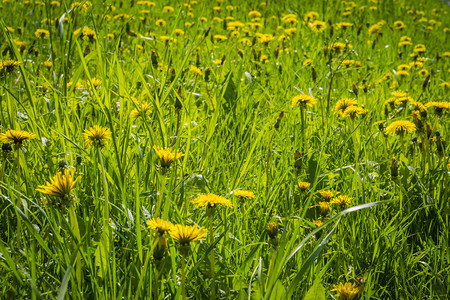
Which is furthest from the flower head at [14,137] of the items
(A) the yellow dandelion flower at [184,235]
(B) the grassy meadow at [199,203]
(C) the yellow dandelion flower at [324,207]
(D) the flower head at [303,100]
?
(D) the flower head at [303,100]

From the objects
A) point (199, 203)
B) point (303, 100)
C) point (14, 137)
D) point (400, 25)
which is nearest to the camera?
point (199, 203)

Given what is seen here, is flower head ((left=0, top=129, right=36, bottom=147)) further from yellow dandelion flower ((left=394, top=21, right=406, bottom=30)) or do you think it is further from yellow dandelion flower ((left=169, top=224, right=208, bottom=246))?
yellow dandelion flower ((left=394, top=21, right=406, bottom=30))

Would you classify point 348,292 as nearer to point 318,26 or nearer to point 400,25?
point 318,26

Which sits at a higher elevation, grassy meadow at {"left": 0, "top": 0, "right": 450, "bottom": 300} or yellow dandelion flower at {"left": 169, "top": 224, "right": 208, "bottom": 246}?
yellow dandelion flower at {"left": 169, "top": 224, "right": 208, "bottom": 246}

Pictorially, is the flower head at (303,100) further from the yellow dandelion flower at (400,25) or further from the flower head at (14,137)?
the yellow dandelion flower at (400,25)

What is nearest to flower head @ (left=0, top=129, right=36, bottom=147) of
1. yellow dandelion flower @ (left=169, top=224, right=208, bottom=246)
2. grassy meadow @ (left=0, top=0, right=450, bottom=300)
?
grassy meadow @ (left=0, top=0, right=450, bottom=300)

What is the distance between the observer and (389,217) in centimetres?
136

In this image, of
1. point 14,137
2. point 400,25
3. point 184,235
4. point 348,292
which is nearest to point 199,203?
point 184,235

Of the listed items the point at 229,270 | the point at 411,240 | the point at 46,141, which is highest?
the point at 46,141

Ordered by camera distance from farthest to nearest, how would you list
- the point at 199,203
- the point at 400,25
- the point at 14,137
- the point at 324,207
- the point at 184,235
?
the point at 400,25, the point at 324,207, the point at 14,137, the point at 199,203, the point at 184,235

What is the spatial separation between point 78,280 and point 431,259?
3.01ft

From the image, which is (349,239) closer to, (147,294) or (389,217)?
(389,217)

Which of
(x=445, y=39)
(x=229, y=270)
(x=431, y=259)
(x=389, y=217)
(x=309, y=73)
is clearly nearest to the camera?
(x=229, y=270)

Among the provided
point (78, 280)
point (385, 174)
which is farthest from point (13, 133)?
point (385, 174)
